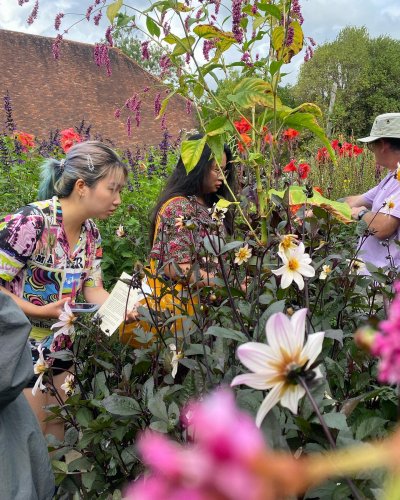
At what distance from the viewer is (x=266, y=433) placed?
0.68m

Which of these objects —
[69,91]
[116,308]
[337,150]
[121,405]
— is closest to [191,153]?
[116,308]

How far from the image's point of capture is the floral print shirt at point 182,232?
1547 millimetres

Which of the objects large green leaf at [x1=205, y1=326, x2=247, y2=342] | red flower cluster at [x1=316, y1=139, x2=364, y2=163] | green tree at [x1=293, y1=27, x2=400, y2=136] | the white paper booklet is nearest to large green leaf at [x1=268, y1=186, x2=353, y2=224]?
the white paper booklet

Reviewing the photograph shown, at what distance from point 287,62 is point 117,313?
986 millimetres

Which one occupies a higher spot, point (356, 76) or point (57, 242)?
point (356, 76)

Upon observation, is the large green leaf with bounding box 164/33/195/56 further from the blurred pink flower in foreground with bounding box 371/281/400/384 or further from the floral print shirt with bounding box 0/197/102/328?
the blurred pink flower in foreground with bounding box 371/281/400/384

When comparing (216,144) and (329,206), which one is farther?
(216,144)

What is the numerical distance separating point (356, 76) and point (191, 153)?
111 feet

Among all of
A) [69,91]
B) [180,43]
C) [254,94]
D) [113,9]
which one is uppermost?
[69,91]

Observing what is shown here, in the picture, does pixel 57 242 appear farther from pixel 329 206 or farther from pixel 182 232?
pixel 329 206

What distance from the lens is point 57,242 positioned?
2.37 metres

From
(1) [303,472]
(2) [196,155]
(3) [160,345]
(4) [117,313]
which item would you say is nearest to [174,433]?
(3) [160,345]

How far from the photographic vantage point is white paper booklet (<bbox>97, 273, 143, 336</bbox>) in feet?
5.92

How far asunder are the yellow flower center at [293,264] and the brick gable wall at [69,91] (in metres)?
19.1
